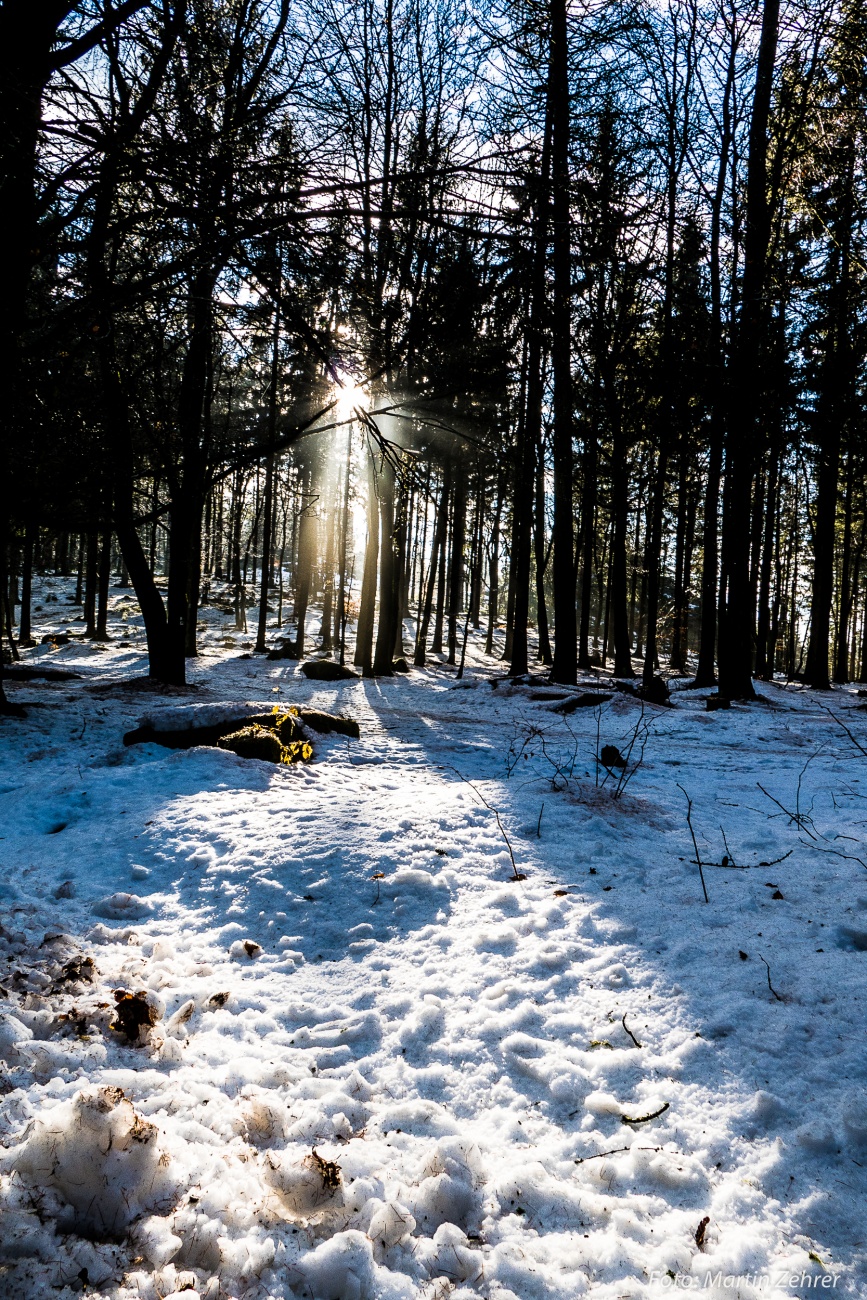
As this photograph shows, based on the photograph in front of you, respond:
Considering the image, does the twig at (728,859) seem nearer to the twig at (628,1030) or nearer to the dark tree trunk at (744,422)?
the twig at (628,1030)

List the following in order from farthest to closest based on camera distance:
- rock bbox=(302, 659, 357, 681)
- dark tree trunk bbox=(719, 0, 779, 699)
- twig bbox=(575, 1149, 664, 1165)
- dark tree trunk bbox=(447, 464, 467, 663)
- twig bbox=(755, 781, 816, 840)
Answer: dark tree trunk bbox=(447, 464, 467, 663) < rock bbox=(302, 659, 357, 681) < dark tree trunk bbox=(719, 0, 779, 699) < twig bbox=(755, 781, 816, 840) < twig bbox=(575, 1149, 664, 1165)

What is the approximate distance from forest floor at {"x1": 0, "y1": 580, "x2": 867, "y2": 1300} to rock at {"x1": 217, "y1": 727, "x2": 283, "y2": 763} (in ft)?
2.56

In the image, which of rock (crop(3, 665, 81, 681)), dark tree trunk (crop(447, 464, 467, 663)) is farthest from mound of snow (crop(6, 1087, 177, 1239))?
dark tree trunk (crop(447, 464, 467, 663))

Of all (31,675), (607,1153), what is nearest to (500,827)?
(607,1153)

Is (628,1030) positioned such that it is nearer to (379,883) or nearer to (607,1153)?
(607,1153)

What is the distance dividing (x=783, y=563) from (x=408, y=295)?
103ft

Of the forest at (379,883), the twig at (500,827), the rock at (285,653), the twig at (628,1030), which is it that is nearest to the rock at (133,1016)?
the forest at (379,883)

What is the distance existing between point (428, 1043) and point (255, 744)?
405 cm

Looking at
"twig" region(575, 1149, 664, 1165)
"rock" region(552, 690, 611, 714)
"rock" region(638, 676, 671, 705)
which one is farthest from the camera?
"rock" region(638, 676, 671, 705)

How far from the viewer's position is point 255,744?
599cm

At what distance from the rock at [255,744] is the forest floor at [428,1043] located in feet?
2.56

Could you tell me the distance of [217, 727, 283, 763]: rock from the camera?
19.4 feet

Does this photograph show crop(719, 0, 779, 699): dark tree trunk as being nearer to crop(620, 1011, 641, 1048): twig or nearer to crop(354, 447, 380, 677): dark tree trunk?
crop(354, 447, 380, 677): dark tree trunk

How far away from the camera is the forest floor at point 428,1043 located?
4.84 feet
